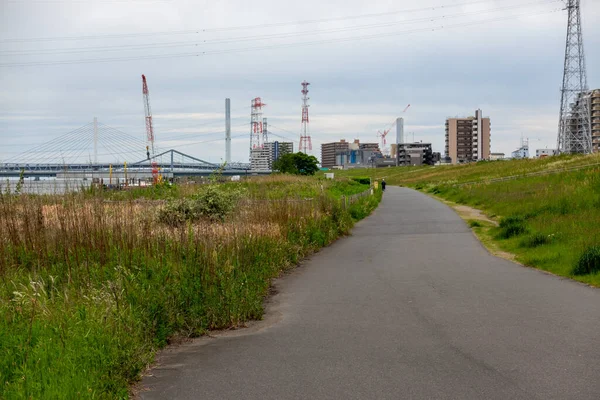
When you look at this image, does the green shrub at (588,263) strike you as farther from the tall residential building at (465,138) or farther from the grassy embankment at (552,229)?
the tall residential building at (465,138)

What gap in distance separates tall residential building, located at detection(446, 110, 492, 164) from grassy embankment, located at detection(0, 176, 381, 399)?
180 metres

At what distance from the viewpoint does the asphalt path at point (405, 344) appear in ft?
18.6

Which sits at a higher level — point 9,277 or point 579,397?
point 9,277

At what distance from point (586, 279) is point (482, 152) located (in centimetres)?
18921

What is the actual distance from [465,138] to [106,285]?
189 meters

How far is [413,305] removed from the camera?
947 cm

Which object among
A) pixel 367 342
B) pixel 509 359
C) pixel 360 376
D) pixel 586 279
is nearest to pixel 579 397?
pixel 509 359

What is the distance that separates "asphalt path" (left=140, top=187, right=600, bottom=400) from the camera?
18.6 ft

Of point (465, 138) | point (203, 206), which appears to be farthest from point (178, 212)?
point (465, 138)

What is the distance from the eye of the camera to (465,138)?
188500 millimetres

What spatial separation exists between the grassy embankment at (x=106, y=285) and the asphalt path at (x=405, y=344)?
423 millimetres

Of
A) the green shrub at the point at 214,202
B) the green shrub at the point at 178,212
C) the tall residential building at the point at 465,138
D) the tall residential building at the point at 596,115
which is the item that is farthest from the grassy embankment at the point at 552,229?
the tall residential building at the point at 465,138

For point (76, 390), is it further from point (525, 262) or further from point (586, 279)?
point (525, 262)

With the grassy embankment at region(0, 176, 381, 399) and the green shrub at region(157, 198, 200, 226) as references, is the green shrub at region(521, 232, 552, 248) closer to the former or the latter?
the grassy embankment at region(0, 176, 381, 399)
